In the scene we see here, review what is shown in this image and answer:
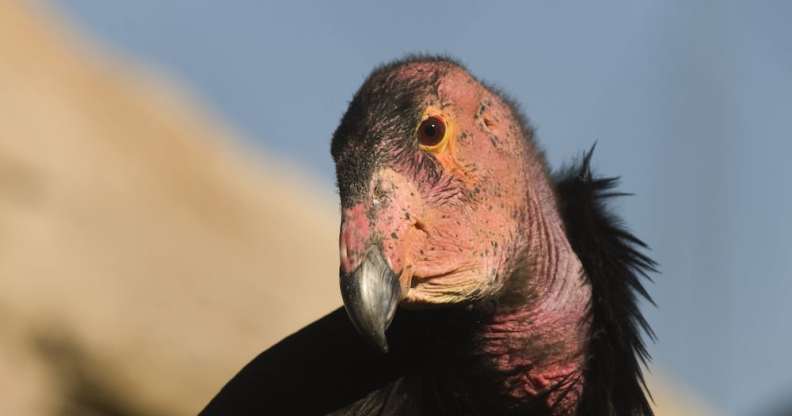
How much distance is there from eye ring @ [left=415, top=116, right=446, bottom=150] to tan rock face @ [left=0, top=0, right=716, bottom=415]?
872 cm

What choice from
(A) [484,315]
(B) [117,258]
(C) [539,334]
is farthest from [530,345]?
(B) [117,258]

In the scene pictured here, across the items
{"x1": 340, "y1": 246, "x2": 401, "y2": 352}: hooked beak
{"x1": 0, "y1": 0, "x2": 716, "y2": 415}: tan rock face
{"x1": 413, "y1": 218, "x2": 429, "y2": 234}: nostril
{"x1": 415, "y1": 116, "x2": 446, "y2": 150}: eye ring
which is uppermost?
{"x1": 0, "y1": 0, "x2": 716, "y2": 415}: tan rock face

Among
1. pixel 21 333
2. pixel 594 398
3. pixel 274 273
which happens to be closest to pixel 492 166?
pixel 594 398

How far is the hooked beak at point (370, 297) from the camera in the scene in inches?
144

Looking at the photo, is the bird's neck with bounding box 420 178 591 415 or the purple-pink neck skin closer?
the purple-pink neck skin

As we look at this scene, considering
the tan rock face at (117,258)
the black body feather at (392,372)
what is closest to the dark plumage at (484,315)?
the black body feather at (392,372)

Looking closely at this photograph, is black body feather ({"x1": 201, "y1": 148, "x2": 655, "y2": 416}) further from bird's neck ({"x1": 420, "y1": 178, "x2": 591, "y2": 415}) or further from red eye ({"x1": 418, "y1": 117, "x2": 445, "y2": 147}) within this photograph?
red eye ({"x1": 418, "y1": 117, "x2": 445, "y2": 147})

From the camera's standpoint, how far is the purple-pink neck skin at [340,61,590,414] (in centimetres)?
396

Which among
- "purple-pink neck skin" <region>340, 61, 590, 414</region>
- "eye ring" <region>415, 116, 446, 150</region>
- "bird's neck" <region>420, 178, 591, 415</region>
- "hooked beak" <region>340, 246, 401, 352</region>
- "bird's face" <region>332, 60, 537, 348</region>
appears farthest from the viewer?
"bird's neck" <region>420, 178, 591, 415</region>

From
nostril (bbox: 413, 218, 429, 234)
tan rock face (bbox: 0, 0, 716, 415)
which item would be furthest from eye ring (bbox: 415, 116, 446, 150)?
tan rock face (bbox: 0, 0, 716, 415)

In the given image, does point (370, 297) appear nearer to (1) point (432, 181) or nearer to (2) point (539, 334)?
(1) point (432, 181)

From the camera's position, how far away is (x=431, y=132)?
4148mm

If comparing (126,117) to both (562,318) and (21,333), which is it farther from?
(562,318)

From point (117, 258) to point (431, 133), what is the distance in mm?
9166
